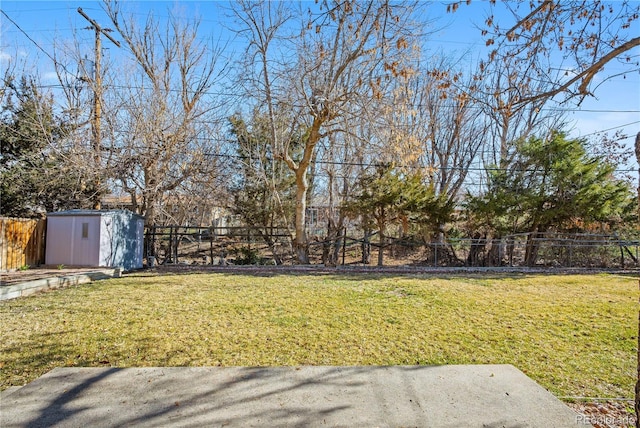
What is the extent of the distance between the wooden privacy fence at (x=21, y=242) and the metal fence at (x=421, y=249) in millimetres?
2810

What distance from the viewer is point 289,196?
15094 millimetres

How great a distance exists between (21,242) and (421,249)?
471 inches

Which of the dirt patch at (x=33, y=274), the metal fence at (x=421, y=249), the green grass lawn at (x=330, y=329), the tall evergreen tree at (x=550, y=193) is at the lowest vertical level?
the green grass lawn at (x=330, y=329)

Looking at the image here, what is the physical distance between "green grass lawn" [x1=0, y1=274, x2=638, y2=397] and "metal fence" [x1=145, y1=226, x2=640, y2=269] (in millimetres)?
4453

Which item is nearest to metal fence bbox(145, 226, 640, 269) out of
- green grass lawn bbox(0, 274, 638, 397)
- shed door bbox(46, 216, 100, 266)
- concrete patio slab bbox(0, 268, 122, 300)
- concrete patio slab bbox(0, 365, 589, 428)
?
shed door bbox(46, 216, 100, 266)

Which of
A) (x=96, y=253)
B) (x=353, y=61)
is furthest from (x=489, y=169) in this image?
(x=96, y=253)

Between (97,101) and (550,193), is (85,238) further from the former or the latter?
(550,193)

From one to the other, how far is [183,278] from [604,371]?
26.6ft

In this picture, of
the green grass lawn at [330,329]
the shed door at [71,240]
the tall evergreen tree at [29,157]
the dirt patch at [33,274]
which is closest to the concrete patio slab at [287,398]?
the green grass lawn at [330,329]

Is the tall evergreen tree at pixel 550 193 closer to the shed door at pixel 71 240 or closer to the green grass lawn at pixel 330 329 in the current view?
the green grass lawn at pixel 330 329

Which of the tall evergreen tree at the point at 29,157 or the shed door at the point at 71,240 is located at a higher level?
the tall evergreen tree at the point at 29,157

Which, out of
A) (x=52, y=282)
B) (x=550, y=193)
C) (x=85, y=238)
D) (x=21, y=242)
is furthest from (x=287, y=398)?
(x=550, y=193)

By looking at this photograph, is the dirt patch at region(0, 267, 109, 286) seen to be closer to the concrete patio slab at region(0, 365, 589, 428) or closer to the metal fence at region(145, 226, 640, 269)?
the metal fence at region(145, 226, 640, 269)

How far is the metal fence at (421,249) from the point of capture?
12148 mm
